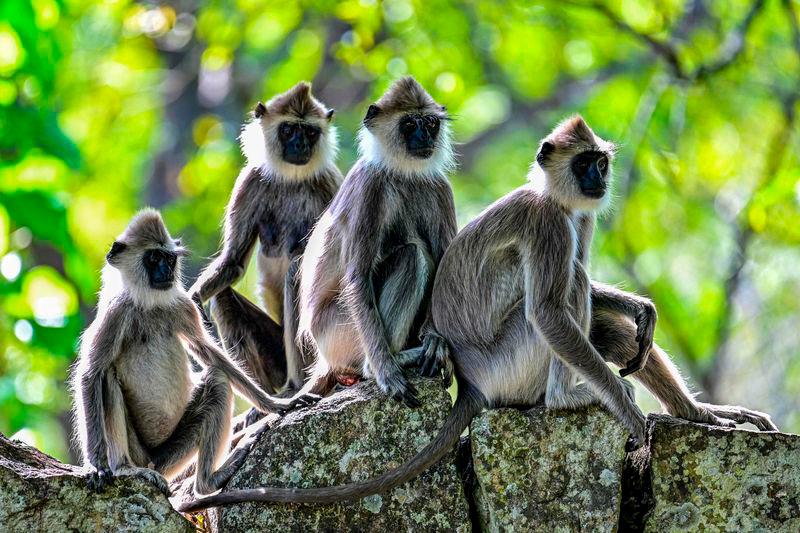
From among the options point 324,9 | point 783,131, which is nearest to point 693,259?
point 783,131

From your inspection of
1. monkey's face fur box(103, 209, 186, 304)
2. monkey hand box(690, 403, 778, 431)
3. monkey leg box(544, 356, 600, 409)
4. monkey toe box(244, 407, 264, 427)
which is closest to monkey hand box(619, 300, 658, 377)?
monkey leg box(544, 356, 600, 409)

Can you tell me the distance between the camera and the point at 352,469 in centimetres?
517

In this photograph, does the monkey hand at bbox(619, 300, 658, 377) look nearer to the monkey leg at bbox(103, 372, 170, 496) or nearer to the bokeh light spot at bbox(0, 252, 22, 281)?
the monkey leg at bbox(103, 372, 170, 496)

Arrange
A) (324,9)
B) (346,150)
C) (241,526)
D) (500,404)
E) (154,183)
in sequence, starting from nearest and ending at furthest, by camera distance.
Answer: (241,526) < (500,404) < (324,9) < (346,150) < (154,183)

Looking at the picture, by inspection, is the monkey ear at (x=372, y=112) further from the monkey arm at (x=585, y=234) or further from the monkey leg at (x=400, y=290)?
the monkey arm at (x=585, y=234)

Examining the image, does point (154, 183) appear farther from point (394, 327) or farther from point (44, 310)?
point (394, 327)

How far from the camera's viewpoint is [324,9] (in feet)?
41.8

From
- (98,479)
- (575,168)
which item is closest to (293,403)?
(98,479)

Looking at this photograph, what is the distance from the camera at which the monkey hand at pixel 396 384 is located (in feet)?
17.4

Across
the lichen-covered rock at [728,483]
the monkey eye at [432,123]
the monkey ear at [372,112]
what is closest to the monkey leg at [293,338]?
the monkey ear at [372,112]

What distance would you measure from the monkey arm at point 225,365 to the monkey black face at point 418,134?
1.42 metres

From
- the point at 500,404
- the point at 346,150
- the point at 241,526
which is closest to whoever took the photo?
the point at 241,526

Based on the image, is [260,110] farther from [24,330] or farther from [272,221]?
[24,330]

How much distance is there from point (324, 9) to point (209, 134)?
269 cm
